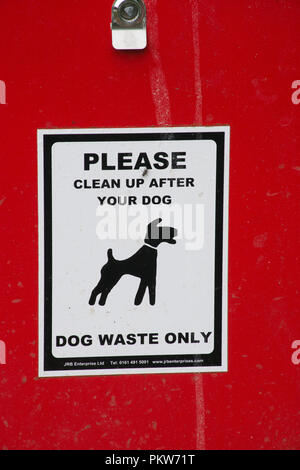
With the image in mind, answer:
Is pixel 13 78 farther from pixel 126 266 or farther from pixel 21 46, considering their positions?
pixel 126 266

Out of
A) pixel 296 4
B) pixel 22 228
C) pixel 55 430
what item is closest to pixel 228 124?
pixel 296 4

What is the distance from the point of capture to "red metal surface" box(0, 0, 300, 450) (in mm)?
1335

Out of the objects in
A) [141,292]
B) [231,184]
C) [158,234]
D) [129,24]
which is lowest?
[141,292]

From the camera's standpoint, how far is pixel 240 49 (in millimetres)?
1354

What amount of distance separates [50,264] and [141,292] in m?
0.24

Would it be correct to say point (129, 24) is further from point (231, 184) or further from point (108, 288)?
point (108, 288)

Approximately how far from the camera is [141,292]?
56.2 inches

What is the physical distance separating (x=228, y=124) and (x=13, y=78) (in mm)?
522

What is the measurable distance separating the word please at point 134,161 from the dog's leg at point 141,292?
29 cm

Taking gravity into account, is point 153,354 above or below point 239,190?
below

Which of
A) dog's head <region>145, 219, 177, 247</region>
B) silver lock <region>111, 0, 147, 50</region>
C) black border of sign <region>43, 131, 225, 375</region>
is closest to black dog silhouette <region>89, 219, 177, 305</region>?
dog's head <region>145, 219, 177, 247</region>

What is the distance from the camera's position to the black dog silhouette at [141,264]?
141 centimetres

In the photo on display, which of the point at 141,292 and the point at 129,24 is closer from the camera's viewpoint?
the point at 129,24

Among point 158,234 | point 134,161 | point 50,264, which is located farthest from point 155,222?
point 50,264
